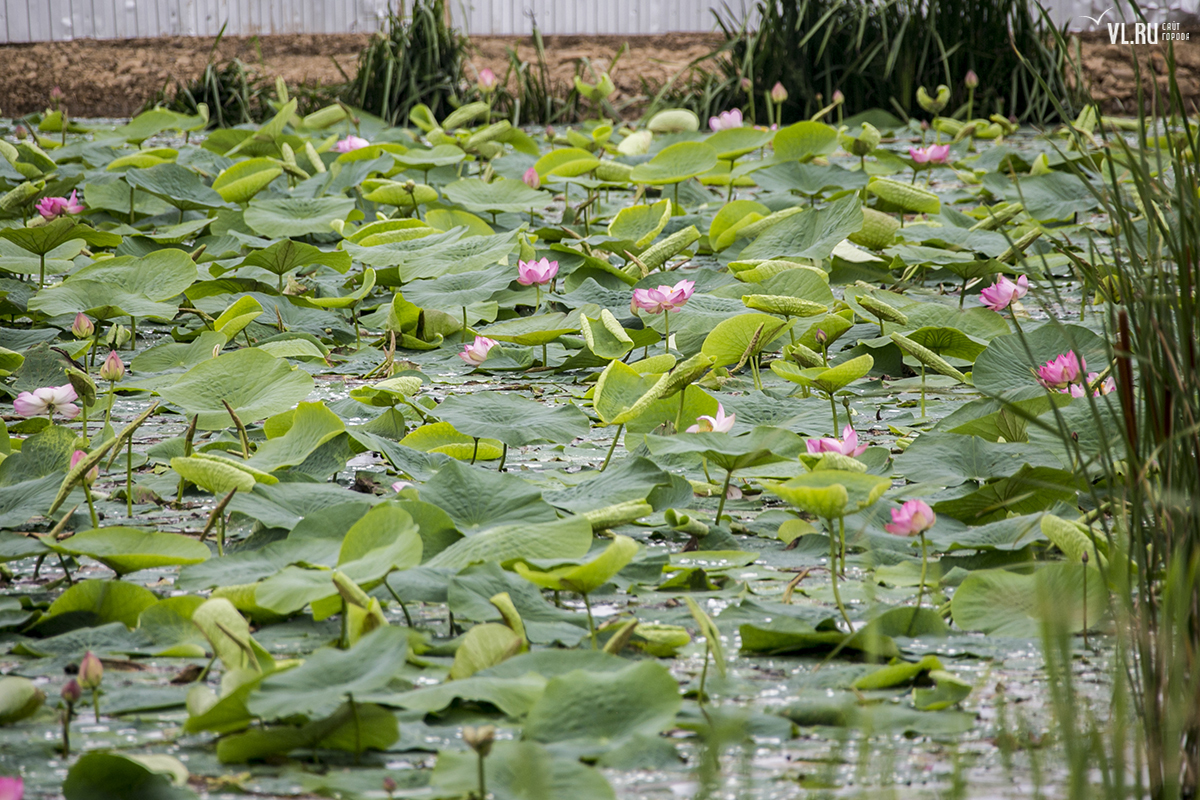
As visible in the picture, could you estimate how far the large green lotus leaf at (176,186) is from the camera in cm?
266

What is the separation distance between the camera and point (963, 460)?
1.24 meters

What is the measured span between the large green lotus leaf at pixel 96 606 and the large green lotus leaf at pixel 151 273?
110 cm

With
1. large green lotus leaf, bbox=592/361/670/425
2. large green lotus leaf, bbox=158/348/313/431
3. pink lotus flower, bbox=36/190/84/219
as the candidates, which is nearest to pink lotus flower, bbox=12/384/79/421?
large green lotus leaf, bbox=158/348/313/431

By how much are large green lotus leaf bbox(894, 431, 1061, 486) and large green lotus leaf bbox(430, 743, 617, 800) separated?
661 millimetres

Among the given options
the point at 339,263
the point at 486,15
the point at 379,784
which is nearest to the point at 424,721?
the point at 379,784

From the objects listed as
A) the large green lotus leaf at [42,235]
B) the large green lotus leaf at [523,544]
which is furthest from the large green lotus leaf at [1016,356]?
the large green lotus leaf at [42,235]

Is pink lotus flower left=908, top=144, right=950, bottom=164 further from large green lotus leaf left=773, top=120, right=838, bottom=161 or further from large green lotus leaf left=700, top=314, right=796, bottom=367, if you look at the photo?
large green lotus leaf left=700, top=314, right=796, bottom=367

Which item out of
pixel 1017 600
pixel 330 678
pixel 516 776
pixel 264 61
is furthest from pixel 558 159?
pixel 264 61

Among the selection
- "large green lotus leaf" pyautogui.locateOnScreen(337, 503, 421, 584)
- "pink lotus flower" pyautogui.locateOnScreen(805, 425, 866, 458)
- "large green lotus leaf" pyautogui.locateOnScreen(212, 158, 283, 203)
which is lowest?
"large green lotus leaf" pyautogui.locateOnScreen(337, 503, 421, 584)

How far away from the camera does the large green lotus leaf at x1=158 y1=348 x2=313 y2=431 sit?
4.53ft

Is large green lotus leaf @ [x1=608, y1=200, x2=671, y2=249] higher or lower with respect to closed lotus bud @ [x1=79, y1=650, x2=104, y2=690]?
higher

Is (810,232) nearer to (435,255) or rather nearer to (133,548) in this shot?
(435,255)

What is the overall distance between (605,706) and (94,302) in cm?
144

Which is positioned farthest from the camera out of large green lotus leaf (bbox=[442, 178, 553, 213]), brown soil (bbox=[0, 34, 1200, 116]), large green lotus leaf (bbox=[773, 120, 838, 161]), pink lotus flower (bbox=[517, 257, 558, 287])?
brown soil (bbox=[0, 34, 1200, 116])
